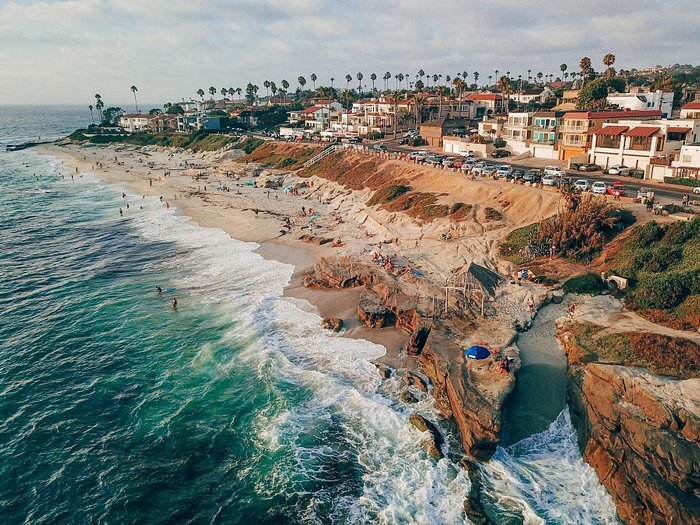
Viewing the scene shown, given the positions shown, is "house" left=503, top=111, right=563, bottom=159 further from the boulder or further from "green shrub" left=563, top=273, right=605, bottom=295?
the boulder

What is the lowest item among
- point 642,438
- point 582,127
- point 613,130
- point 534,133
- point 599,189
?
point 642,438

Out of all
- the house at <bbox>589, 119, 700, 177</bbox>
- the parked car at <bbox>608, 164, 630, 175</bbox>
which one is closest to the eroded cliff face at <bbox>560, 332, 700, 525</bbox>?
the house at <bbox>589, 119, 700, 177</bbox>

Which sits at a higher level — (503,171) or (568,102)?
(568,102)

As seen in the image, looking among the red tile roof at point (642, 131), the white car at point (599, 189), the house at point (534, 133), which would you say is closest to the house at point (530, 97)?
the house at point (534, 133)

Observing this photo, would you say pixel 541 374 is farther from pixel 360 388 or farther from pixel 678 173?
pixel 678 173

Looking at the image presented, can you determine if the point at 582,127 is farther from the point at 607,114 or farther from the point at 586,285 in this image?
the point at 586,285

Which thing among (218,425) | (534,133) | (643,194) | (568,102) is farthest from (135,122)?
(218,425)

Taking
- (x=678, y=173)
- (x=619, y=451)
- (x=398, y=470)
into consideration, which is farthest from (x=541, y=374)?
(x=678, y=173)
